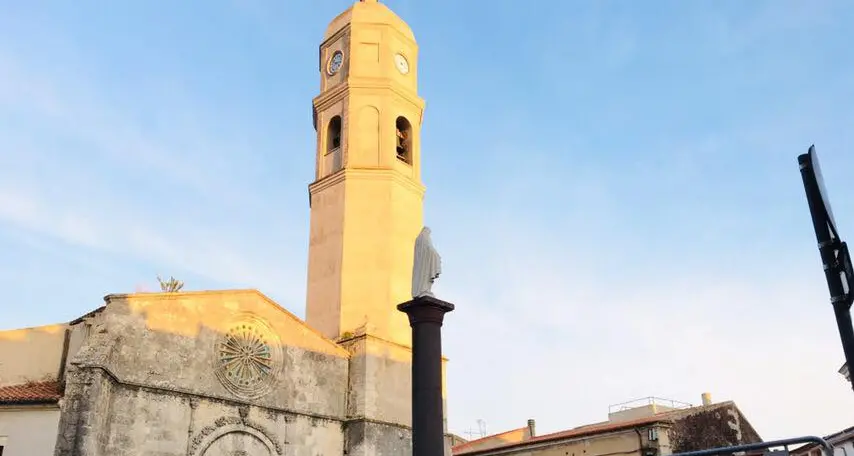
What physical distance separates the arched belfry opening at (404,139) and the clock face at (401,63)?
6.28 feet

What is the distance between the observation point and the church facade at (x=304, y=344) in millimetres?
17672

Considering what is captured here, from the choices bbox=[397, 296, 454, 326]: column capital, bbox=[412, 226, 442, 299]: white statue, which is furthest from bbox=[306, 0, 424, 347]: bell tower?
bbox=[397, 296, 454, 326]: column capital

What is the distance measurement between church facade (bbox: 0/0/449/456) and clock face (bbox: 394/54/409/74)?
0.06m

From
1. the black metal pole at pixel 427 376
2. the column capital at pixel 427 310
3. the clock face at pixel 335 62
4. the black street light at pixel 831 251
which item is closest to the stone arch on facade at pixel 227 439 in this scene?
the black metal pole at pixel 427 376

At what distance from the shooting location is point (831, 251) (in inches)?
186

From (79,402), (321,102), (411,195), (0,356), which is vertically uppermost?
(321,102)

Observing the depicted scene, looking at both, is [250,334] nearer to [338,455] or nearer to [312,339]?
[312,339]

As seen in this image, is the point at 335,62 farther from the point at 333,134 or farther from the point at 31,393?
the point at 31,393

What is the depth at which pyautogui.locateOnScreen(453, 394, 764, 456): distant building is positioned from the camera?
79.0ft

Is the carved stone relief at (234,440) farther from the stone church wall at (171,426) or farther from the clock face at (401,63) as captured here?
the clock face at (401,63)

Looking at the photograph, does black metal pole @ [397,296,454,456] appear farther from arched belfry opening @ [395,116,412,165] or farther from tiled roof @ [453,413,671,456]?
arched belfry opening @ [395,116,412,165]

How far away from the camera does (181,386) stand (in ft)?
62.7

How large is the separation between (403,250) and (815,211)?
67.5 feet

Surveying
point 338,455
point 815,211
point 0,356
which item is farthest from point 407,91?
point 815,211
